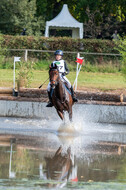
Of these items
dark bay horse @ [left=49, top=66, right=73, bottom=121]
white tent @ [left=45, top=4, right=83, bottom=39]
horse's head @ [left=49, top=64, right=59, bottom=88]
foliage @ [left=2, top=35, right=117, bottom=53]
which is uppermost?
white tent @ [left=45, top=4, right=83, bottom=39]

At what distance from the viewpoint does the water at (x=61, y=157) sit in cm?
775

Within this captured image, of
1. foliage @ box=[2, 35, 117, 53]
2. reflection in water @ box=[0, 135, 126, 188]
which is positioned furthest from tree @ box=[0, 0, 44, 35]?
reflection in water @ box=[0, 135, 126, 188]

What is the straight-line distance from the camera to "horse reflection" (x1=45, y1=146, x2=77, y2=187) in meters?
8.09

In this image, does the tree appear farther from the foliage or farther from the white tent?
the foliage

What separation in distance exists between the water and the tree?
29.6m

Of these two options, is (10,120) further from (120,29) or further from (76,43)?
(120,29)

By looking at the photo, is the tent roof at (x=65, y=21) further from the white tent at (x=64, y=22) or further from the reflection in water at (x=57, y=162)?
the reflection in water at (x=57, y=162)

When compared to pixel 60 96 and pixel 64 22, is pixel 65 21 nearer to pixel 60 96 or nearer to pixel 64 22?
pixel 64 22

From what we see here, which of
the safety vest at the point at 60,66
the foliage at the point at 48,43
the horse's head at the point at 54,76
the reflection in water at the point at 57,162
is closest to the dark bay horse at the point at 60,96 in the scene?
the horse's head at the point at 54,76

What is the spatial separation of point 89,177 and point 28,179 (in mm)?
947

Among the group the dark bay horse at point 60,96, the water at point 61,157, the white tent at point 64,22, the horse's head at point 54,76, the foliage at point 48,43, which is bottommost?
the water at point 61,157

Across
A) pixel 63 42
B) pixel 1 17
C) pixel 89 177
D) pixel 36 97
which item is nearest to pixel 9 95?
pixel 36 97

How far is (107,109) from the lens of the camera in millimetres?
17812

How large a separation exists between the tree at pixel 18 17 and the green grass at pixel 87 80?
16287mm
